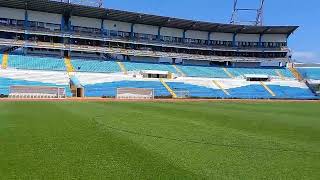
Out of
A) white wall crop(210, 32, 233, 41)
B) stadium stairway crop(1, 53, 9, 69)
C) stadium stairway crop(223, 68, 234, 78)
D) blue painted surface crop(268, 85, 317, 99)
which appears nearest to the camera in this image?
stadium stairway crop(1, 53, 9, 69)

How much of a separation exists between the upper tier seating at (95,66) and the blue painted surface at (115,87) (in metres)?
4.40

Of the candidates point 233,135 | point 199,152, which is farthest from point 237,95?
point 199,152

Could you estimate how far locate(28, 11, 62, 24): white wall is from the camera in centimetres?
5000

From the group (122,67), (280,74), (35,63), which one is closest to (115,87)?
(122,67)

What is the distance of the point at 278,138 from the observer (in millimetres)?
10461

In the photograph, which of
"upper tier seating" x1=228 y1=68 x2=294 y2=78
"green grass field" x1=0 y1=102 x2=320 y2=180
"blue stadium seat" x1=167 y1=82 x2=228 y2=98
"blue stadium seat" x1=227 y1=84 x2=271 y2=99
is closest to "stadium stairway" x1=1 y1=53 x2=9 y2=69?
"blue stadium seat" x1=167 y1=82 x2=228 y2=98

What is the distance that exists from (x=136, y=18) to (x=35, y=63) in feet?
55.9

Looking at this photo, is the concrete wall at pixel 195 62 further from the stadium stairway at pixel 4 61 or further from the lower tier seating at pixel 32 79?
the stadium stairway at pixel 4 61

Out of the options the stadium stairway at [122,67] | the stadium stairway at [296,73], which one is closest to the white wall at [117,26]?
the stadium stairway at [122,67]

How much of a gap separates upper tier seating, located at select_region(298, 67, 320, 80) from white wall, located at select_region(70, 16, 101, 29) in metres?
35.6

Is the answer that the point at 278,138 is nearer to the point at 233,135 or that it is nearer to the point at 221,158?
the point at 233,135

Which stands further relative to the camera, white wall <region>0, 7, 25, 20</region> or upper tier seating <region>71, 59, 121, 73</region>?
upper tier seating <region>71, 59, 121, 73</region>

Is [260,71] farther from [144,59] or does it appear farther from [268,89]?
[144,59]

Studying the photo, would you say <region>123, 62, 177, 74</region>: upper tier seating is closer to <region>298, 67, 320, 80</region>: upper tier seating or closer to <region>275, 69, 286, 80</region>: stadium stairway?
<region>275, 69, 286, 80</region>: stadium stairway
